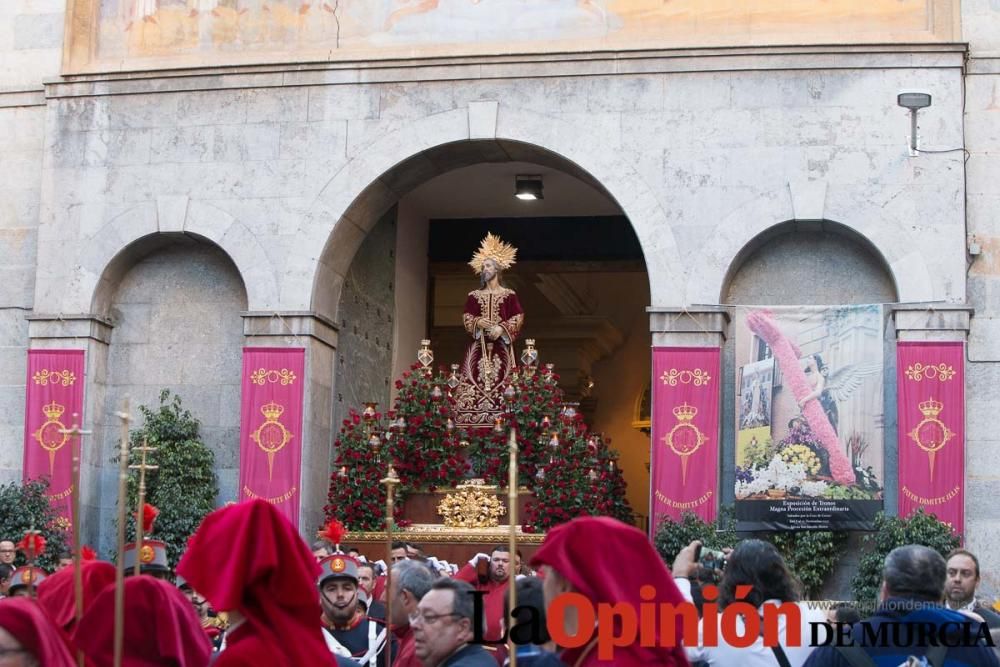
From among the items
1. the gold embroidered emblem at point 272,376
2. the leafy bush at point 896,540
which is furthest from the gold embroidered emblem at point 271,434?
the leafy bush at point 896,540

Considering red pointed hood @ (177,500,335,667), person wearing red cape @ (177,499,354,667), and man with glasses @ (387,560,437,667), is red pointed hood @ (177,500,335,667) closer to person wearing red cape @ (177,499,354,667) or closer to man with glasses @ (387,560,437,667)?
person wearing red cape @ (177,499,354,667)

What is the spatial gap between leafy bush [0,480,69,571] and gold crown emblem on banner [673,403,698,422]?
727 centimetres

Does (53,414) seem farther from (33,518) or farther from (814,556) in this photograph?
(814,556)

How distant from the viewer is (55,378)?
20828 millimetres

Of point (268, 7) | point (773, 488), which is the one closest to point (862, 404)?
point (773, 488)

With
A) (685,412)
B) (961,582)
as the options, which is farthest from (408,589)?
(685,412)

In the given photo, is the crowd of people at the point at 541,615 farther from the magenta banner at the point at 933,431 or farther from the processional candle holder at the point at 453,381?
the processional candle holder at the point at 453,381

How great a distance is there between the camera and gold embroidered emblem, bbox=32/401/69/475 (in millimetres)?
20547

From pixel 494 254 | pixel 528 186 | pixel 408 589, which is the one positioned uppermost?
pixel 528 186

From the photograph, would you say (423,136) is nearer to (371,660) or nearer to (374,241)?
(374,241)

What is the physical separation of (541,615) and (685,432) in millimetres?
11593

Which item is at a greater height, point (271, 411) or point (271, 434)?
point (271, 411)

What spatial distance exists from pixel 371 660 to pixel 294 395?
9734 millimetres

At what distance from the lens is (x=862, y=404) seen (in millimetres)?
18922
